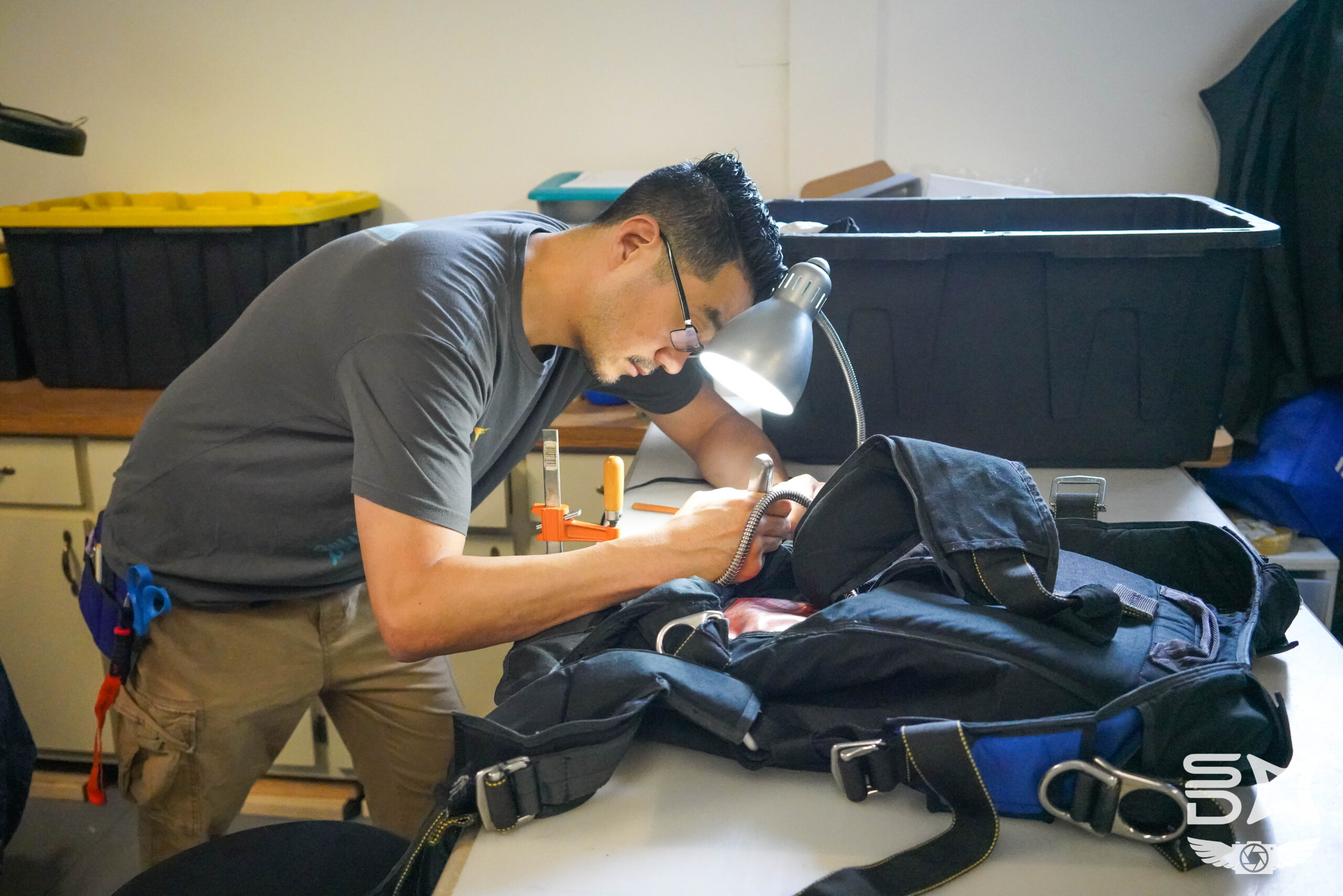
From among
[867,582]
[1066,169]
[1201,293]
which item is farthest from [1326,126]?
[867,582]

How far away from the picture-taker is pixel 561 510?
1174 millimetres

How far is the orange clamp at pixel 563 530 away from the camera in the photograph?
46.3 inches

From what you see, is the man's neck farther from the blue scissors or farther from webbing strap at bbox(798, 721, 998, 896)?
webbing strap at bbox(798, 721, 998, 896)

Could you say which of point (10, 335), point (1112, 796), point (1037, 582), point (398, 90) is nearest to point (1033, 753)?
point (1112, 796)

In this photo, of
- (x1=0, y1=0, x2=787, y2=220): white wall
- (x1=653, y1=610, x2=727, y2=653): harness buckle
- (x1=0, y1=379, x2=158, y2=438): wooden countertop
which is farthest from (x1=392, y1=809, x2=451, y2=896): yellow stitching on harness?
(x1=0, y1=0, x2=787, y2=220): white wall

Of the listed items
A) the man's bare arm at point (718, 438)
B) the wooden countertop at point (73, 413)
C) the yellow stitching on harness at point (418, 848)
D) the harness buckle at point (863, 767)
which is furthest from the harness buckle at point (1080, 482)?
the wooden countertop at point (73, 413)

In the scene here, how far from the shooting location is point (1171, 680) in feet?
2.44

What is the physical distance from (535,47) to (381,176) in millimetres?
467

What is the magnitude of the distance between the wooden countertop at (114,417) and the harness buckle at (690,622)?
0.95 m

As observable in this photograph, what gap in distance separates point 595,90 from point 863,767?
1817mm

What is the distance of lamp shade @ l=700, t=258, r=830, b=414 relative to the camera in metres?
1.02

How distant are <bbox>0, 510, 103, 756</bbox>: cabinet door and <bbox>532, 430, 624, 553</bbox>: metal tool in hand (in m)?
1.33

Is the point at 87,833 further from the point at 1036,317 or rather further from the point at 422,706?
the point at 1036,317

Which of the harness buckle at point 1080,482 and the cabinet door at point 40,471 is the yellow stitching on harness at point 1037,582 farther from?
the cabinet door at point 40,471
